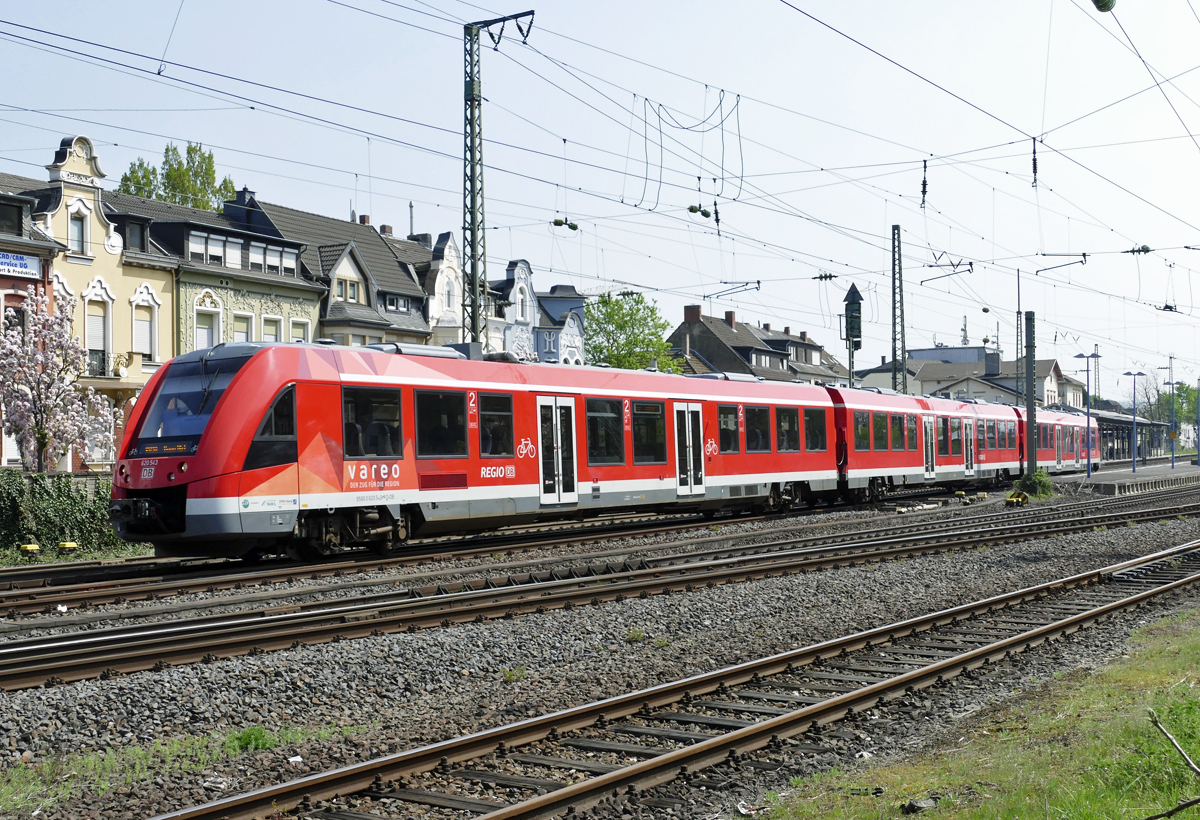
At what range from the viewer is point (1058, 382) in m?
134

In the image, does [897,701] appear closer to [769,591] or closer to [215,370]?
[769,591]

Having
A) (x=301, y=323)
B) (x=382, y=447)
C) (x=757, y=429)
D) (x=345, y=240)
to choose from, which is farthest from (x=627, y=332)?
(x=382, y=447)

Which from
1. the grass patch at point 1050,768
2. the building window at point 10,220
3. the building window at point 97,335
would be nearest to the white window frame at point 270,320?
the building window at point 97,335

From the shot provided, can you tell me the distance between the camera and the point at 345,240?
53375 millimetres

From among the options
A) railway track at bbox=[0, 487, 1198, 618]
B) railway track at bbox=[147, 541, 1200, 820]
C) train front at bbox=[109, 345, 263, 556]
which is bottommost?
railway track at bbox=[147, 541, 1200, 820]

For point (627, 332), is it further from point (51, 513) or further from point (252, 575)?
point (252, 575)

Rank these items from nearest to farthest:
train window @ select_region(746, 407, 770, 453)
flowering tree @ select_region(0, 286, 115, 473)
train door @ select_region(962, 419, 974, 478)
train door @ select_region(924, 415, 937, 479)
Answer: train window @ select_region(746, 407, 770, 453)
flowering tree @ select_region(0, 286, 115, 473)
train door @ select_region(924, 415, 937, 479)
train door @ select_region(962, 419, 974, 478)

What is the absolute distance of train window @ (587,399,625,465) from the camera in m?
21.7

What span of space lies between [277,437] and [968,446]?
30.1 meters

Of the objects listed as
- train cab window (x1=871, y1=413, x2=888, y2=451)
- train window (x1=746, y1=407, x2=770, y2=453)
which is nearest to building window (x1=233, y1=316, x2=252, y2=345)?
train window (x1=746, y1=407, x2=770, y2=453)

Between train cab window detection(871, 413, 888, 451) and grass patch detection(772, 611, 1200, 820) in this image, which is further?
train cab window detection(871, 413, 888, 451)

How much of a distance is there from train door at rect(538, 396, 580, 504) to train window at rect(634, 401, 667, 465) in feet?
6.58

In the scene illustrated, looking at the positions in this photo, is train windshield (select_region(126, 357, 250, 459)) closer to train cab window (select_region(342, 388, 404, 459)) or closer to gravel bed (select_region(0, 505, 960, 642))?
train cab window (select_region(342, 388, 404, 459))

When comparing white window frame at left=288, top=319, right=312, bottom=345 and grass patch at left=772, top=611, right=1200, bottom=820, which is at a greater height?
white window frame at left=288, top=319, right=312, bottom=345
